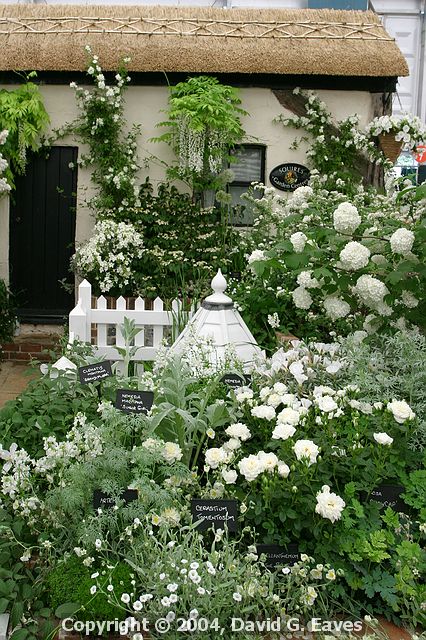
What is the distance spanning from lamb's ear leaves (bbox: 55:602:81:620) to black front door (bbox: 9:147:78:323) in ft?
20.2

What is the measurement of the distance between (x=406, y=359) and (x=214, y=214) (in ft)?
16.1

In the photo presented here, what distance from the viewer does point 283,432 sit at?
122 inches

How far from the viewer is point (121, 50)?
8.27 m

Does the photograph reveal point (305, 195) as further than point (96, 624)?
Yes

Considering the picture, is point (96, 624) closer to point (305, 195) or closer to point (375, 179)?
point (305, 195)

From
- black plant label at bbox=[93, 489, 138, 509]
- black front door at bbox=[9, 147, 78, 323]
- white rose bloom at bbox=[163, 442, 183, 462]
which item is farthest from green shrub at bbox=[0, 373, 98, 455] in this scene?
black front door at bbox=[9, 147, 78, 323]

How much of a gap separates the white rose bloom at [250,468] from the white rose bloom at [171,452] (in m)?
0.27

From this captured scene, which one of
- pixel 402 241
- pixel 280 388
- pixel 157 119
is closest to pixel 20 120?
pixel 157 119

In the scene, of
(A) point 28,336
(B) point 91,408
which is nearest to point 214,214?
(A) point 28,336

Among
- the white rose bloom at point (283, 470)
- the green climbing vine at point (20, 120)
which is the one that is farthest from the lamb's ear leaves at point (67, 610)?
the green climbing vine at point (20, 120)

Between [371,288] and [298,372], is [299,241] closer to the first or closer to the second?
[371,288]

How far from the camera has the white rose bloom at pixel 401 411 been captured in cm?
319

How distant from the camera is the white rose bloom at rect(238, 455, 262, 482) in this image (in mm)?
3031

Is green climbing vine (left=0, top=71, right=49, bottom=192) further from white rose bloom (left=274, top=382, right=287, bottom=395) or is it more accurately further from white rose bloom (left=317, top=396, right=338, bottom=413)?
white rose bloom (left=317, top=396, right=338, bottom=413)
